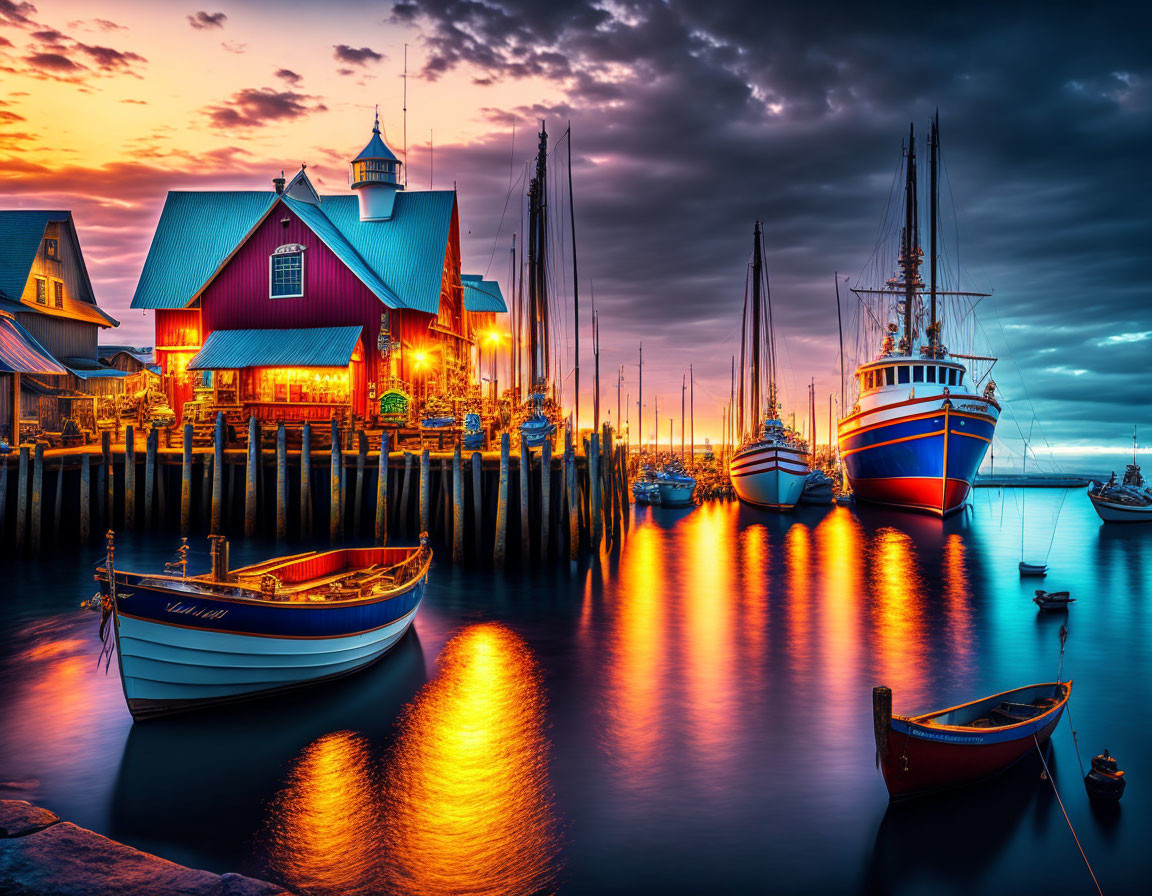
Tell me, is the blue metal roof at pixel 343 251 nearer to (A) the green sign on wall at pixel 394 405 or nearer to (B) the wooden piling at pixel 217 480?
(A) the green sign on wall at pixel 394 405

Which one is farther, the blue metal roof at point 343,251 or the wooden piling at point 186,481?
the blue metal roof at point 343,251

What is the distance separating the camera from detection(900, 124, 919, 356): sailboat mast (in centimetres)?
5228

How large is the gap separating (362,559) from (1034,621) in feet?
63.8

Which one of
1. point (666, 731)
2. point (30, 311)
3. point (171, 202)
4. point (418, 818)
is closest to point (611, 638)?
point (666, 731)

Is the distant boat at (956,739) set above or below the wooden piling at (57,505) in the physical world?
below

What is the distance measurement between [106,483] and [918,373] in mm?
42753

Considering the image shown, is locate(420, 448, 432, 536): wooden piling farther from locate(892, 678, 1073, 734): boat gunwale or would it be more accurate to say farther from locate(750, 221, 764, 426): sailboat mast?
locate(750, 221, 764, 426): sailboat mast

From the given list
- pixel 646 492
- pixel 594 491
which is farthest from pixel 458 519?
pixel 646 492

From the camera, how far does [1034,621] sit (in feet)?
76.4

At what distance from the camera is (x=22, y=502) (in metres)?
26.3

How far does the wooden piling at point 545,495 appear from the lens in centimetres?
2561

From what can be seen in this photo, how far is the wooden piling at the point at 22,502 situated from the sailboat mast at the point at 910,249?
159 feet

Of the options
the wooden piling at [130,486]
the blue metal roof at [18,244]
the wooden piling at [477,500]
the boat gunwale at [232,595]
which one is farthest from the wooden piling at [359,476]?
the blue metal roof at [18,244]

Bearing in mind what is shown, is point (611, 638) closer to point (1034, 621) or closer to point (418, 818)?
point (418, 818)
